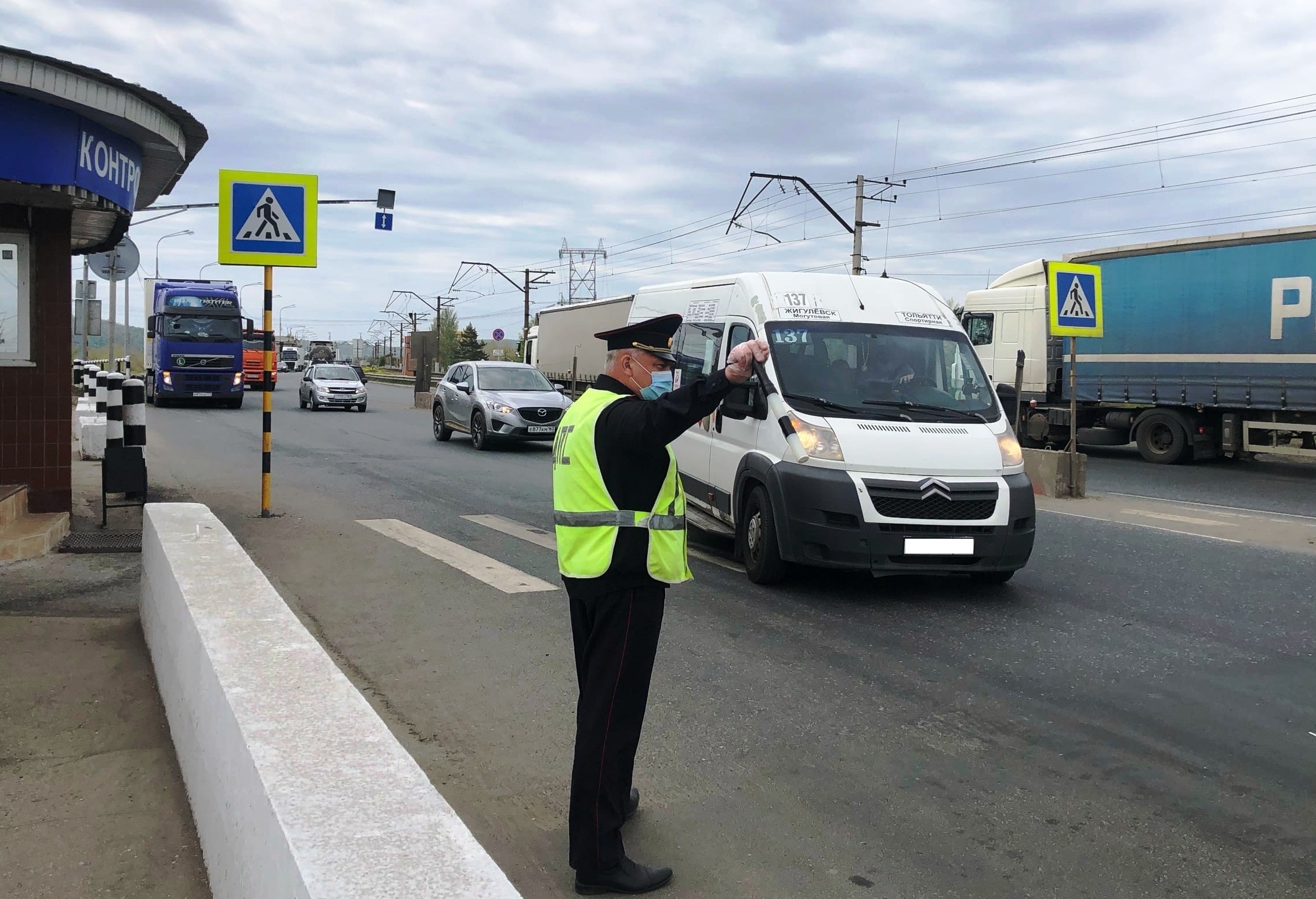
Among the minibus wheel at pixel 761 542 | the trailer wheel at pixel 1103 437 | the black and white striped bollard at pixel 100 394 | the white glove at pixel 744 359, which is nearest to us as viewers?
the white glove at pixel 744 359

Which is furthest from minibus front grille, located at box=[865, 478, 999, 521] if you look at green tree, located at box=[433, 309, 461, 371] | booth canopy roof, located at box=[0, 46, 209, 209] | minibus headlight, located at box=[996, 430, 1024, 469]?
green tree, located at box=[433, 309, 461, 371]

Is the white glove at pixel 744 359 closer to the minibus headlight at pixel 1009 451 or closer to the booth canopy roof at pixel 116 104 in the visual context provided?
the minibus headlight at pixel 1009 451

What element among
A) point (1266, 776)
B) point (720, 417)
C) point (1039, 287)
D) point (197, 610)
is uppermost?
point (1039, 287)

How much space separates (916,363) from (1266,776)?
446cm

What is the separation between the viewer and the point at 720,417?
9047 mm

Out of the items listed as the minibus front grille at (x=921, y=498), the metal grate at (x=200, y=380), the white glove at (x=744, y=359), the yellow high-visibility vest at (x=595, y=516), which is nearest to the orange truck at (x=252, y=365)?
the metal grate at (x=200, y=380)

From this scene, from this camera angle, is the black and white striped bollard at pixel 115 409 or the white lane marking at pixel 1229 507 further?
the white lane marking at pixel 1229 507

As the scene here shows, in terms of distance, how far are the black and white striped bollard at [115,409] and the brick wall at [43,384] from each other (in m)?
1.19

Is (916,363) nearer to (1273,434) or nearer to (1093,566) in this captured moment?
(1093,566)

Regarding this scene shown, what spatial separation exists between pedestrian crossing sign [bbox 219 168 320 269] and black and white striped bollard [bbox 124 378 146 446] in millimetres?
1729

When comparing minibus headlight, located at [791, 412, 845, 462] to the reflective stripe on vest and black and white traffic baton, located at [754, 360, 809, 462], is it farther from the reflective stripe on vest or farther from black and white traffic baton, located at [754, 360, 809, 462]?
the reflective stripe on vest

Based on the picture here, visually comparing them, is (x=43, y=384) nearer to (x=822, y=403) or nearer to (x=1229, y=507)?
(x=822, y=403)

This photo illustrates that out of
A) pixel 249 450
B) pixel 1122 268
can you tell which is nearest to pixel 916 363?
pixel 249 450

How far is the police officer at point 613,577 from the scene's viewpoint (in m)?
3.38
